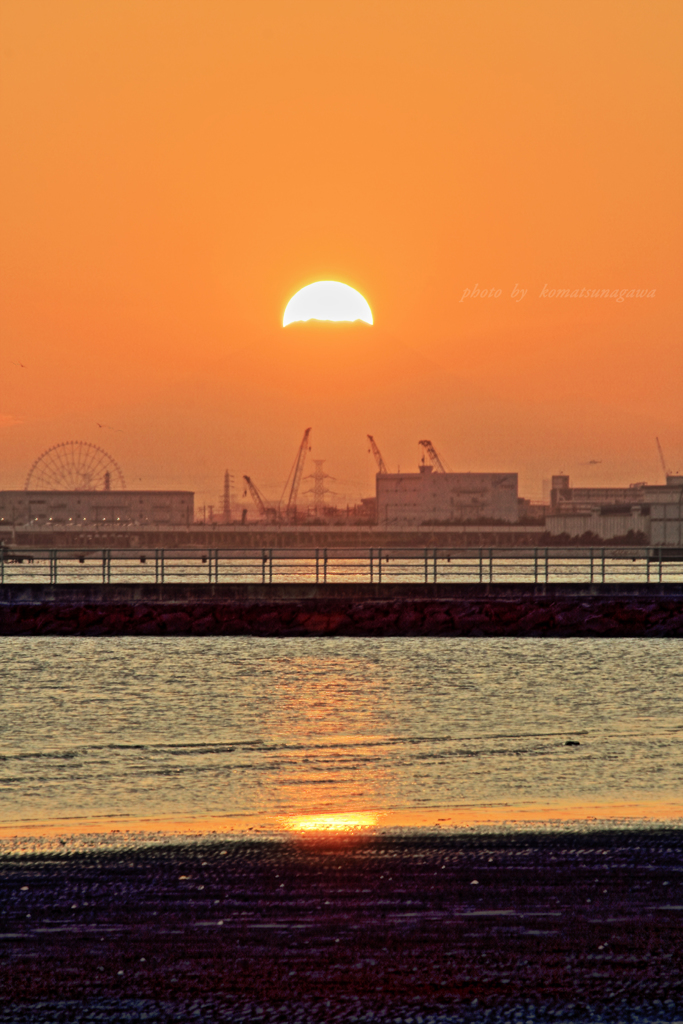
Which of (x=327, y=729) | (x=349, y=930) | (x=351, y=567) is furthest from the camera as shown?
(x=351, y=567)

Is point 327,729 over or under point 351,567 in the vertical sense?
under

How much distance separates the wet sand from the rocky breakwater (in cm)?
2872

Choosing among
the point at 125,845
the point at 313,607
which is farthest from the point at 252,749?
the point at 313,607

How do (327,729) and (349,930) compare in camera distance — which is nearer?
(349,930)

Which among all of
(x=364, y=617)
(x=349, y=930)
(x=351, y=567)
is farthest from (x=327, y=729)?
(x=351, y=567)

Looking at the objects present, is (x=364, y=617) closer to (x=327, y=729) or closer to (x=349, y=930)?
(x=327, y=729)

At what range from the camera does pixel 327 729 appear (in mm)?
22953

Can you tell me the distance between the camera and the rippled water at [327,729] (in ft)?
52.1

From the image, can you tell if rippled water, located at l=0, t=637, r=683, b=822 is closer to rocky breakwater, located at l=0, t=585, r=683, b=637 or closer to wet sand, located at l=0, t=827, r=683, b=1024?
rocky breakwater, located at l=0, t=585, r=683, b=637

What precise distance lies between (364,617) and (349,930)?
1273 inches

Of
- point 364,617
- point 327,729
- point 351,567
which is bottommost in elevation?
point 327,729

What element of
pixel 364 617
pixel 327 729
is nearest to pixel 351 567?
pixel 364 617

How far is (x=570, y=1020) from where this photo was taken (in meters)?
7.73

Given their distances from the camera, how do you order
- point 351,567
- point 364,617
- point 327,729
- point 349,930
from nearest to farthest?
point 349,930
point 327,729
point 364,617
point 351,567
